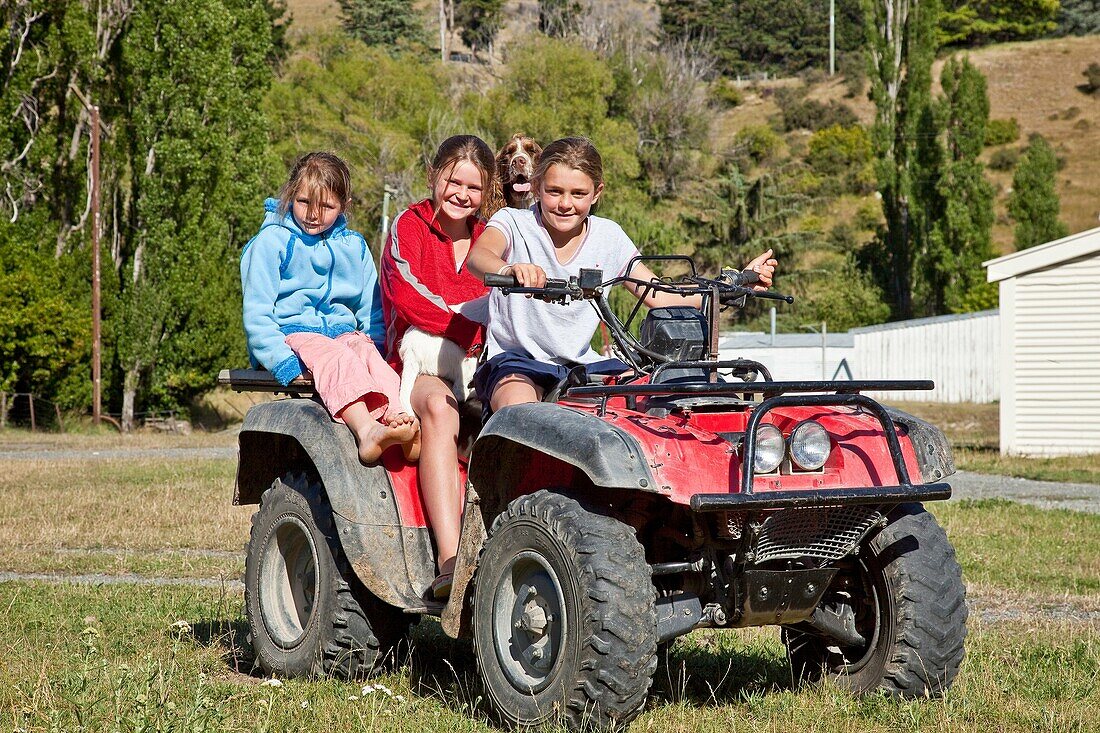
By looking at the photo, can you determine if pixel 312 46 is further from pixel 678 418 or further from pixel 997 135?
pixel 678 418

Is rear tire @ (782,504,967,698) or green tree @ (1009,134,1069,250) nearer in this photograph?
rear tire @ (782,504,967,698)

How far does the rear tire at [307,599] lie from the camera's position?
19.2 ft

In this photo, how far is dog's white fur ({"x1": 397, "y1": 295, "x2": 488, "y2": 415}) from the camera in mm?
5980

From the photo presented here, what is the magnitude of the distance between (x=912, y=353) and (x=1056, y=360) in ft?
64.2

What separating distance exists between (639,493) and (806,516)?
59 centimetres

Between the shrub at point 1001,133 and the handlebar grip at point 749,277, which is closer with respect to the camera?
the handlebar grip at point 749,277

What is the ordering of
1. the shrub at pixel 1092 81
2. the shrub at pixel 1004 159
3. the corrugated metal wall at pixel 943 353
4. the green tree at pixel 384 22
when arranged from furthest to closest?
the green tree at pixel 384 22, the shrub at pixel 1092 81, the shrub at pixel 1004 159, the corrugated metal wall at pixel 943 353

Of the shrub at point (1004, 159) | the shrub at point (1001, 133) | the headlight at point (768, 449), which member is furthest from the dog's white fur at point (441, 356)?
the shrub at point (1001, 133)

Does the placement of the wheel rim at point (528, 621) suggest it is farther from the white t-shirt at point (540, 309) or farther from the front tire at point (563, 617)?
the white t-shirt at point (540, 309)

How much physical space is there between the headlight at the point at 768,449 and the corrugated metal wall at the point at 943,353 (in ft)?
126

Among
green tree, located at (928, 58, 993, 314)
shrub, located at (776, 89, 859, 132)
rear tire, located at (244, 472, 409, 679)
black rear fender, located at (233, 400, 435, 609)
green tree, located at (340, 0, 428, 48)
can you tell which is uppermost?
green tree, located at (340, 0, 428, 48)

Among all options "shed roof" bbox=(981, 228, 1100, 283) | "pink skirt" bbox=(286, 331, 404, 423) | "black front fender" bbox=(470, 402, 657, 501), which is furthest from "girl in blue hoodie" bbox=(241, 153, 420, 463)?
"shed roof" bbox=(981, 228, 1100, 283)

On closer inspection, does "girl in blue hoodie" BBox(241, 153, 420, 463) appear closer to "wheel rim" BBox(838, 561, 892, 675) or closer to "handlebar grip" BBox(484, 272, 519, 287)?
"handlebar grip" BBox(484, 272, 519, 287)

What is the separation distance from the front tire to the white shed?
19.9 metres
